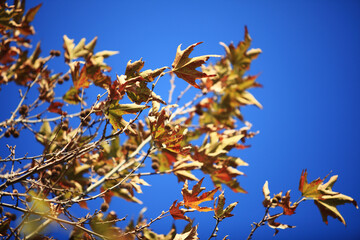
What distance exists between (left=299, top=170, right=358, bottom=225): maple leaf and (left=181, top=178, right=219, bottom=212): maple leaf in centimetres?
64

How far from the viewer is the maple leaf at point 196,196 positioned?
1.35 metres

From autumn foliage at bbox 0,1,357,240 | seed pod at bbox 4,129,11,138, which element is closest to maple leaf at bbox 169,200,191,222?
autumn foliage at bbox 0,1,357,240

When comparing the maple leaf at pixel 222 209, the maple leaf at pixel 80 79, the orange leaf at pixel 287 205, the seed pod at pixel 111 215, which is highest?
the maple leaf at pixel 80 79

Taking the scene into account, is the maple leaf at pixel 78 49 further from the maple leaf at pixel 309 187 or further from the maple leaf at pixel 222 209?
the maple leaf at pixel 309 187

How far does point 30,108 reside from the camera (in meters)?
1.99

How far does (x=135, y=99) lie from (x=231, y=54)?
1.58 metres

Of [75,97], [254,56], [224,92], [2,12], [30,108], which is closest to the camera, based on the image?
[2,12]

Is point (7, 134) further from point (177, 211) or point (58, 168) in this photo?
point (177, 211)

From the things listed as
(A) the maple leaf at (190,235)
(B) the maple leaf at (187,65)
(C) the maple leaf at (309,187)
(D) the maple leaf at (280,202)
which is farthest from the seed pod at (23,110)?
(C) the maple leaf at (309,187)

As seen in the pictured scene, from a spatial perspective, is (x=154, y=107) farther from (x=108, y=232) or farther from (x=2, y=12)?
(x=2, y=12)

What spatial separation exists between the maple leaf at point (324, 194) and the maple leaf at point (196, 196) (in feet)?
2.11

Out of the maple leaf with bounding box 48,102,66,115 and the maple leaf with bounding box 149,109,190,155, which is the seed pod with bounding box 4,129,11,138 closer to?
the maple leaf with bounding box 48,102,66,115

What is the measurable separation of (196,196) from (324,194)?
832 millimetres

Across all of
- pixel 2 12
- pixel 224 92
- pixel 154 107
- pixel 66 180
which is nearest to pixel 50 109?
pixel 66 180
